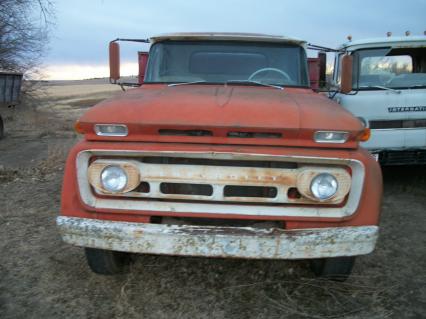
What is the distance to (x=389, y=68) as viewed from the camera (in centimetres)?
660

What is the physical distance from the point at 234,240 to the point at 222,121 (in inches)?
28.0

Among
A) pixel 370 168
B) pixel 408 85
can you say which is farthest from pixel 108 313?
pixel 408 85

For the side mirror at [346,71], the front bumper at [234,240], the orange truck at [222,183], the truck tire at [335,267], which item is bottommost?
the truck tire at [335,267]

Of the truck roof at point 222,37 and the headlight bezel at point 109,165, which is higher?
the truck roof at point 222,37

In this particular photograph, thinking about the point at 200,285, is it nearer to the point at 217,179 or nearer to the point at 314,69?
the point at 217,179

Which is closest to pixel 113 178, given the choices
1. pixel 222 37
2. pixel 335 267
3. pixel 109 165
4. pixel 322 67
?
pixel 109 165

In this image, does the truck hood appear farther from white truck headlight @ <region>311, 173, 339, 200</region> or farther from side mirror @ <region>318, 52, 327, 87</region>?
side mirror @ <region>318, 52, 327, 87</region>

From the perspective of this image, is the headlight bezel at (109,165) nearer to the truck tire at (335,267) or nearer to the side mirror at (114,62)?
the truck tire at (335,267)

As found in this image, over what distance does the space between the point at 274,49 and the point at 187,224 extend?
2042 millimetres

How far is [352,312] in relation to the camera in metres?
3.20

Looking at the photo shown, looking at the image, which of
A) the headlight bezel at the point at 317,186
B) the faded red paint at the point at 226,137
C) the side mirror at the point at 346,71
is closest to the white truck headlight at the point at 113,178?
the faded red paint at the point at 226,137

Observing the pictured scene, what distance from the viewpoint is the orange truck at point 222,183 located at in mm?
2900

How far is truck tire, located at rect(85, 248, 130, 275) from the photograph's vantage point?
3.41 metres

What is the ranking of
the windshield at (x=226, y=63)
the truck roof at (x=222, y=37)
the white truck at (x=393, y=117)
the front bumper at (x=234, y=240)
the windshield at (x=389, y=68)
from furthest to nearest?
1. the windshield at (x=389, y=68)
2. the white truck at (x=393, y=117)
3. the truck roof at (x=222, y=37)
4. the windshield at (x=226, y=63)
5. the front bumper at (x=234, y=240)
